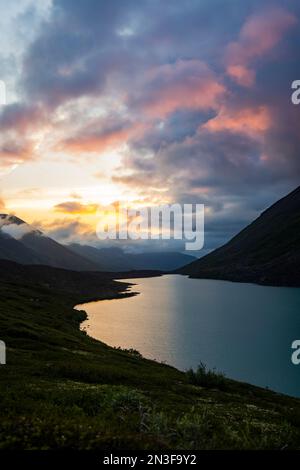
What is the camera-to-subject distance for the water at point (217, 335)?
7181cm

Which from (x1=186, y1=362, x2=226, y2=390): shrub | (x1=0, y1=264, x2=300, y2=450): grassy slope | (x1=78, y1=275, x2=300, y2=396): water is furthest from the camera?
(x1=78, y1=275, x2=300, y2=396): water

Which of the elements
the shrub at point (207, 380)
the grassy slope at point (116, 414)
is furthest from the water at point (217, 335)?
the grassy slope at point (116, 414)

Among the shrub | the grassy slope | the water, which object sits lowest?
the water

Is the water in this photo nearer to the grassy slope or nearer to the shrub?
the shrub

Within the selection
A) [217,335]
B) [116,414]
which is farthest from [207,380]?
[217,335]

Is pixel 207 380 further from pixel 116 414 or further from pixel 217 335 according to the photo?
pixel 217 335

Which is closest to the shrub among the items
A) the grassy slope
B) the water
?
the grassy slope

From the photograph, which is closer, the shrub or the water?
the shrub

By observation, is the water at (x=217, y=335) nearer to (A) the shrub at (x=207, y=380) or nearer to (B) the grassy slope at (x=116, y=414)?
(A) the shrub at (x=207, y=380)

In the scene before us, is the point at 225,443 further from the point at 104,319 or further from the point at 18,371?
the point at 104,319

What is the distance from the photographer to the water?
71812 millimetres

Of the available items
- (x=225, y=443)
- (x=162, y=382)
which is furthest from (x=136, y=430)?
(x=162, y=382)

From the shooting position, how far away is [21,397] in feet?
69.3

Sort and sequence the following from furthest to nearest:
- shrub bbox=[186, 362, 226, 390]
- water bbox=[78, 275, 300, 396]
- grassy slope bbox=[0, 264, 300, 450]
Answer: water bbox=[78, 275, 300, 396]
shrub bbox=[186, 362, 226, 390]
grassy slope bbox=[0, 264, 300, 450]
